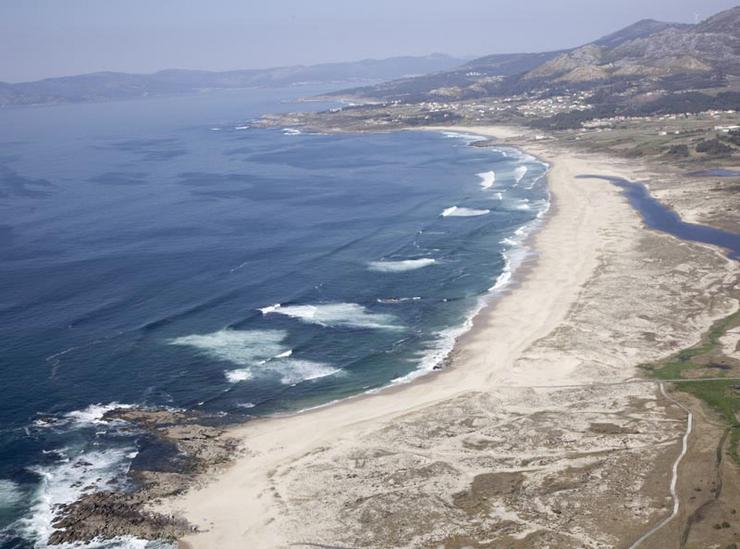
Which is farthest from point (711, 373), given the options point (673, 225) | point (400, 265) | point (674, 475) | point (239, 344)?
point (673, 225)

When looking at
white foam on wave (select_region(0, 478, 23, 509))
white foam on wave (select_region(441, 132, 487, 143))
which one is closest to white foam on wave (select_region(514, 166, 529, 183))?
white foam on wave (select_region(441, 132, 487, 143))

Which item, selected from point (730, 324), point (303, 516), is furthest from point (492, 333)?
point (303, 516)

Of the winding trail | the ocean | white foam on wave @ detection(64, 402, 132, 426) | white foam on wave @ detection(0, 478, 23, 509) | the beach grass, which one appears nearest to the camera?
the winding trail

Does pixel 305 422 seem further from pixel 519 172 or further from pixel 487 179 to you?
pixel 519 172

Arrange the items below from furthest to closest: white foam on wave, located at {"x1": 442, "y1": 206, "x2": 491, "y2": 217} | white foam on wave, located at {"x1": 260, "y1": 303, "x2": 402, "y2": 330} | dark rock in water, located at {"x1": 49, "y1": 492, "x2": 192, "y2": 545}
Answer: white foam on wave, located at {"x1": 442, "y1": 206, "x2": 491, "y2": 217} < white foam on wave, located at {"x1": 260, "y1": 303, "x2": 402, "y2": 330} < dark rock in water, located at {"x1": 49, "y1": 492, "x2": 192, "y2": 545}

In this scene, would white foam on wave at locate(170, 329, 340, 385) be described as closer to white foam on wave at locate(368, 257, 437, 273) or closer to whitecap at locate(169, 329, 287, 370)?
whitecap at locate(169, 329, 287, 370)

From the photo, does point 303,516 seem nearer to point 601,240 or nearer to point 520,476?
point 520,476

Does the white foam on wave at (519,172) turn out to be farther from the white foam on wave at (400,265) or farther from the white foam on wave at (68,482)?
the white foam on wave at (68,482)
